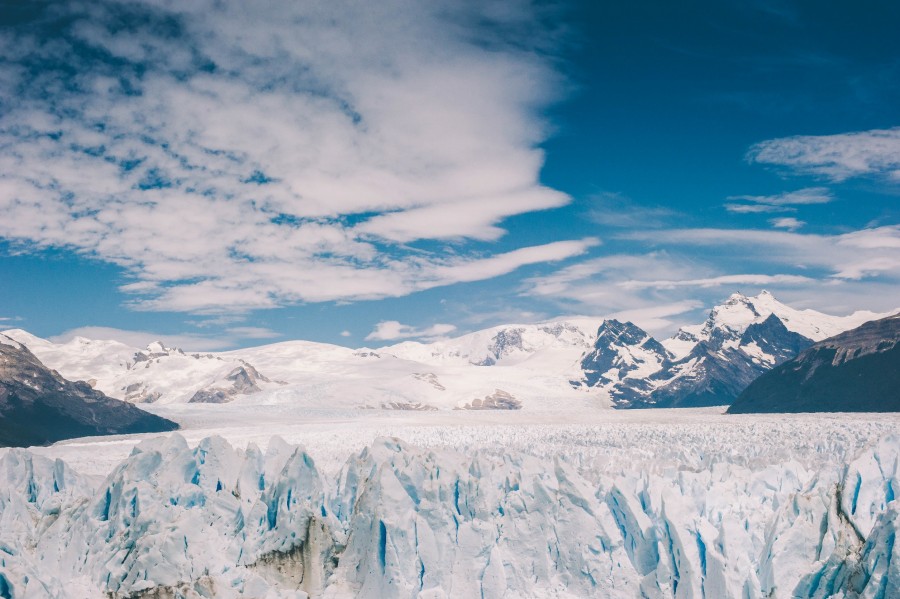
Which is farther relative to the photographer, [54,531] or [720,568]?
[54,531]

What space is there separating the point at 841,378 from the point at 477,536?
10533 cm

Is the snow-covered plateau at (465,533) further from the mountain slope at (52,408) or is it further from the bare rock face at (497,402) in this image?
the bare rock face at (497,402)

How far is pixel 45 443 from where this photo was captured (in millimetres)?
80688

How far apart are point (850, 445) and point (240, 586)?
3558 cm

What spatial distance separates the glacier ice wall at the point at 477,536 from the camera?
17219 mm

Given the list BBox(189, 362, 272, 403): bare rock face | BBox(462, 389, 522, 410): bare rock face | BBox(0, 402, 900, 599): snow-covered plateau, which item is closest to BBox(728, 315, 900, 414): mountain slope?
BBox(462, 389, 522, 410): bare rock face

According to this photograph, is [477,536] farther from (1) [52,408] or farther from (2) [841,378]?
(2) [841,378]

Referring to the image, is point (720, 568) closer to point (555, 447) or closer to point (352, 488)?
point (352, 488)

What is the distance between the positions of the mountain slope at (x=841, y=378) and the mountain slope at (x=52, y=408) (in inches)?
3845

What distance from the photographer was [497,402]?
166375 millimetres

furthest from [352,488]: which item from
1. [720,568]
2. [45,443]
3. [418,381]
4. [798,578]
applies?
[418,381]

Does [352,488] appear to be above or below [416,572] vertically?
above

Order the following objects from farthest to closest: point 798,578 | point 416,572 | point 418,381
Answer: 1. point 418,381
2. point 416,572
3. point 798,578

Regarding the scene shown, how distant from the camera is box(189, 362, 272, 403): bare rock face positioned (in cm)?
18788
